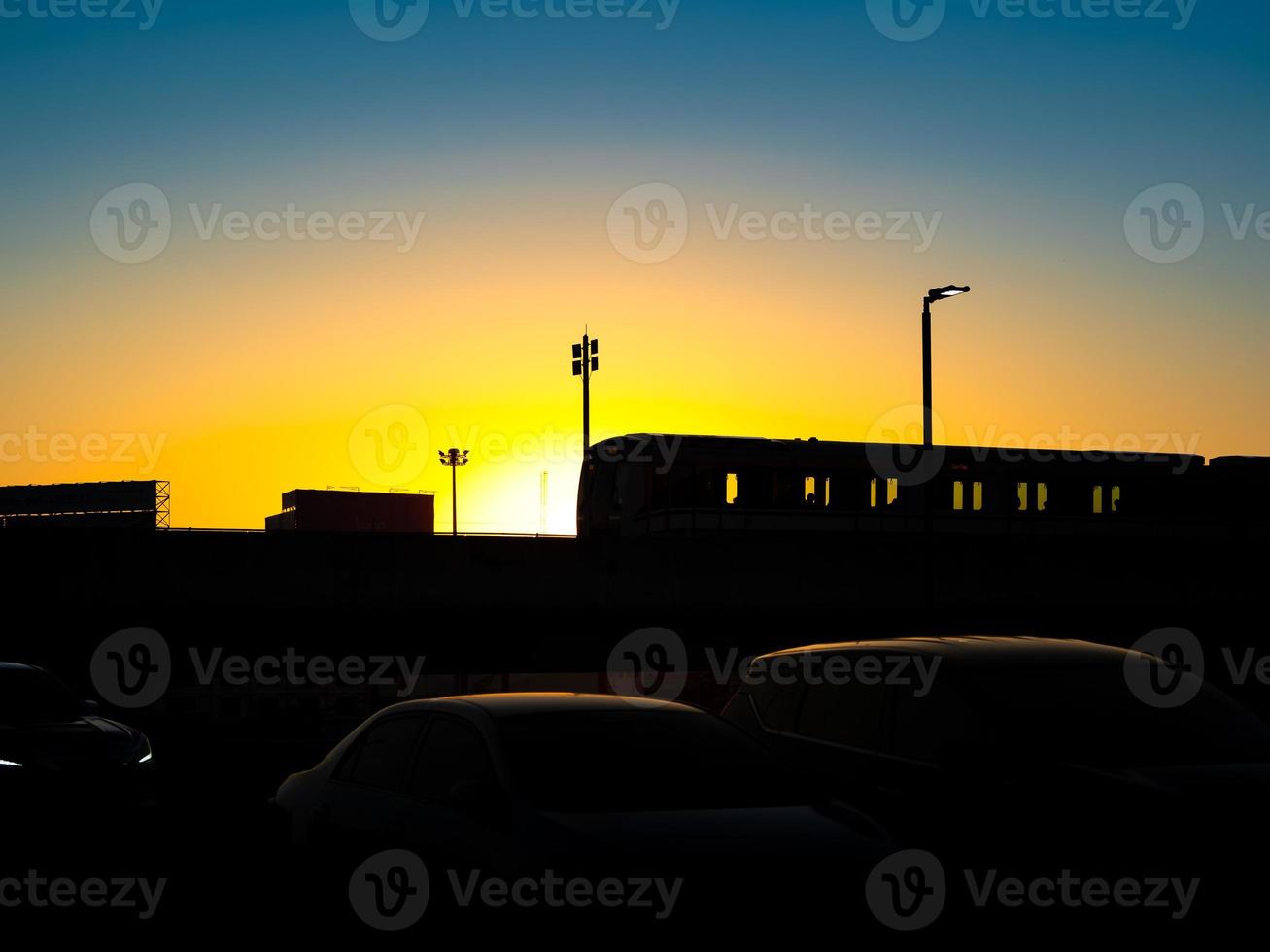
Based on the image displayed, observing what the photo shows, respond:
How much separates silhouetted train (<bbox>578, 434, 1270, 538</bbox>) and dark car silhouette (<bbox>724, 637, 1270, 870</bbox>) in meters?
28.9

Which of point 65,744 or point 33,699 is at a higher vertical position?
point 33,699

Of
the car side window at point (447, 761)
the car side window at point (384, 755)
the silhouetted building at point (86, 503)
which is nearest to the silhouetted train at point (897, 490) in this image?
the car side window at point (384, 755)

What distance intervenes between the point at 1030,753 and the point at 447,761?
285 cm

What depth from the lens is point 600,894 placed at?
19.0 feet

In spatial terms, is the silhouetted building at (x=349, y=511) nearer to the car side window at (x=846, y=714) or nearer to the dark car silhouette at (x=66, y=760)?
the dark car silhouette at (x=66, y=760)

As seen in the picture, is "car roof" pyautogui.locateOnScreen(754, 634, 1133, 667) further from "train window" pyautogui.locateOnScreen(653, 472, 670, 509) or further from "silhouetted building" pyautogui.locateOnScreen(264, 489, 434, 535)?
"silhouetted building" pyautogui.locateOnScreen(264, 489, 434, 535)

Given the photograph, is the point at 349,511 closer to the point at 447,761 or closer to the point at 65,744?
the point at 65,744

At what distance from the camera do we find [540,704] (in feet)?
23.9

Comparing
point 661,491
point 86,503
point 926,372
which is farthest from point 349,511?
point 926,372

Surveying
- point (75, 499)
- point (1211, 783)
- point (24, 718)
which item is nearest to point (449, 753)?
point (1211, 783)

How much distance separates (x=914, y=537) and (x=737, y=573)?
758cm

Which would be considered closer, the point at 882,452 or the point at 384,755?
the point at 384,755

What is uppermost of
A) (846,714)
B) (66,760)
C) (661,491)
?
(661,491)

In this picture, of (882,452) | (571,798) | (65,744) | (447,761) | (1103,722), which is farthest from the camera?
(882,452)
